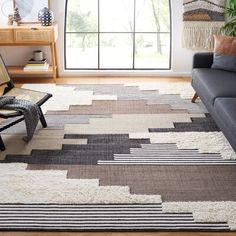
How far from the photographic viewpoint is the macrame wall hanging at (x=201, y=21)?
519cm

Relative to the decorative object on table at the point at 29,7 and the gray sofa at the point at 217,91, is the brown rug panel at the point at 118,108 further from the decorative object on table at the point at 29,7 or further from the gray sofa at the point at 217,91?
the decorative object on table at the point at 29,7

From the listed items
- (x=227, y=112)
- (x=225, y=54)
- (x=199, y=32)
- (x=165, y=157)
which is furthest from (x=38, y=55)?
(x=227, y=112)

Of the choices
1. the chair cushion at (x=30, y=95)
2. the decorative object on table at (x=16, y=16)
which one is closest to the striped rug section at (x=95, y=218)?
the chair cushion at (x=30, y=95)

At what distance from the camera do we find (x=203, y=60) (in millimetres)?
4254

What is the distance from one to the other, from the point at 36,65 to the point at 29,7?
→ 2.37 ft

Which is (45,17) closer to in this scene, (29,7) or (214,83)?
(29,7)

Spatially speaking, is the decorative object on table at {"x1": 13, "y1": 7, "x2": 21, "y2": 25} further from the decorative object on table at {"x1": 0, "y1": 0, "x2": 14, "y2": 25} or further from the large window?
the large window

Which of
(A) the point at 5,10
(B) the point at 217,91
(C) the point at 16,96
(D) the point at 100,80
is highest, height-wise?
(A) the point at 5,10

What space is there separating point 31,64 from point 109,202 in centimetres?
303

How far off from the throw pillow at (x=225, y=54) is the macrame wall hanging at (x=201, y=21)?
113cm

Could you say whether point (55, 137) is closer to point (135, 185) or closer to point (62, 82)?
point (135, 185)

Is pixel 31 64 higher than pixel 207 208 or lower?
higher

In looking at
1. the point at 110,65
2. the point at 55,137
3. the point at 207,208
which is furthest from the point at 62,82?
the point at 207,208

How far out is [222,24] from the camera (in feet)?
17.3
